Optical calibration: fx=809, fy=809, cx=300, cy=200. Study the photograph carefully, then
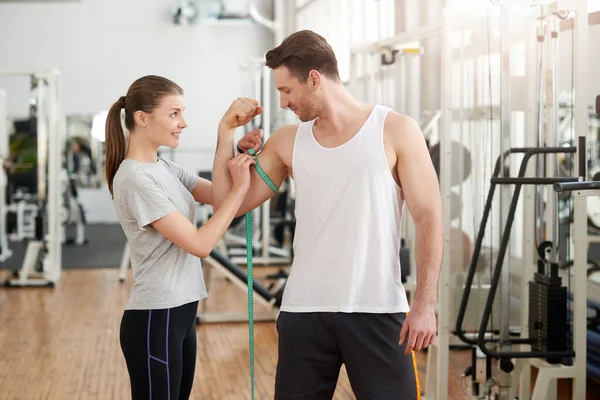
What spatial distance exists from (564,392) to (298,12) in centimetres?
798

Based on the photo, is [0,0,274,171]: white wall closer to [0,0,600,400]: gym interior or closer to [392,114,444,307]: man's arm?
[0,0,600,400]: gym interior

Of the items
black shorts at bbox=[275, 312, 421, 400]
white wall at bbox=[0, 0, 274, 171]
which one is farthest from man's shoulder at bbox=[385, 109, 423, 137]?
white wall at bbox=[0, 0, 274, 171]

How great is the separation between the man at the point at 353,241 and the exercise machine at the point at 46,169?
5.27 m

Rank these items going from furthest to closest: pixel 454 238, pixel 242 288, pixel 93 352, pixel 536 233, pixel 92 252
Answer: pixel 92 252 → pixel 242 288 → pixel 93 352 → pixel 454 238 → pixel 536 233

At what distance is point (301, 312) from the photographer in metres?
1.85

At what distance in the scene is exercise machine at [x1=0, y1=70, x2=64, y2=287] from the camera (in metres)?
6.70

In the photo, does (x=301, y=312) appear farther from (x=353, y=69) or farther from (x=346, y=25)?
(x=346, y=25)

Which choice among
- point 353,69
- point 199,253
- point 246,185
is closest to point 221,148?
point 246,185

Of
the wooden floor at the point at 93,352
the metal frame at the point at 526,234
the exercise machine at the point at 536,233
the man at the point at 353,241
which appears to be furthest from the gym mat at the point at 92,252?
the man at the point at 353,241

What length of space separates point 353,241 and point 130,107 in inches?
27.0

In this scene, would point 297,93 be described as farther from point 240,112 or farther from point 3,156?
point 3,156

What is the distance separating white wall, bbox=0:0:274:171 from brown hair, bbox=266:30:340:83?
33.2 ft

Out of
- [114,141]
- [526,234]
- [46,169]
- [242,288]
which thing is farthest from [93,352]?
[114,141]

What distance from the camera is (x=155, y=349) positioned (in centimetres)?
194
